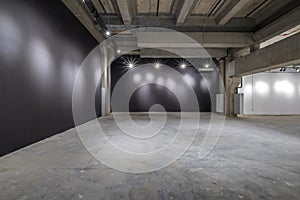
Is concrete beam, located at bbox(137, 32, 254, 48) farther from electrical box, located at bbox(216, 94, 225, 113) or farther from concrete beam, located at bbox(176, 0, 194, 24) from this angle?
electrical box, located at bbox(216, 94, 225, 113)

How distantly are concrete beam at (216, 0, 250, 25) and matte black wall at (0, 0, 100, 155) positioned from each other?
3960 millimetres

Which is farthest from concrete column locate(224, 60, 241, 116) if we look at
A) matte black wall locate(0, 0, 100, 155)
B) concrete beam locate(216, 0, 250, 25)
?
matte black wall locate(0, 0, 100, 155)

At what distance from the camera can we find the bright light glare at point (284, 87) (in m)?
10.7

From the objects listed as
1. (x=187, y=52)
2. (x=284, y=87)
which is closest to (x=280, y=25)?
(x=187, y=52)

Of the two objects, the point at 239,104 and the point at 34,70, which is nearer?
the point at 34,70

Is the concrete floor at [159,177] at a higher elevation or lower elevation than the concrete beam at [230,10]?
lower

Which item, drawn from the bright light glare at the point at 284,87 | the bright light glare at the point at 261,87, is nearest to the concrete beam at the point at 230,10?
the bright light glare at the point at 261,87

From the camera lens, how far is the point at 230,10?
196 inches

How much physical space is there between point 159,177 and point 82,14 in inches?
186

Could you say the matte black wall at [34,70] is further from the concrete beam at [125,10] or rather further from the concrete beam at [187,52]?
the concrete beam at [187,52]

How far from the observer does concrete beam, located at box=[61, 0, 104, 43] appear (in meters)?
4.69

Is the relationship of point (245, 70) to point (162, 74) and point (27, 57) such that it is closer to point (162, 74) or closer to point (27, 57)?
point (162, 74)

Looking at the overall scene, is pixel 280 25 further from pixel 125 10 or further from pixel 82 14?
pixel 82 14

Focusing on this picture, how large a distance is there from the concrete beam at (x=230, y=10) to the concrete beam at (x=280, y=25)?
3.62ft
